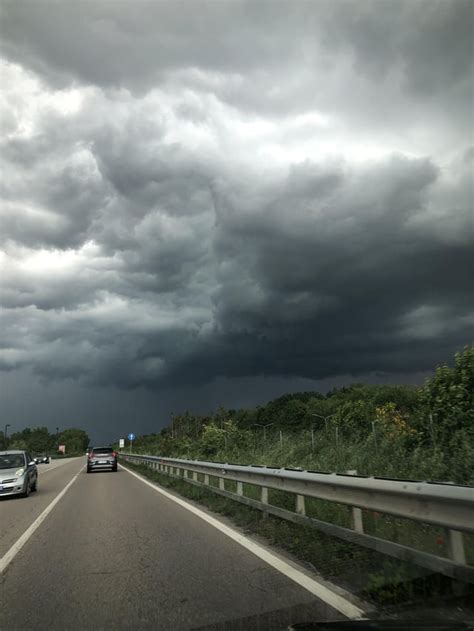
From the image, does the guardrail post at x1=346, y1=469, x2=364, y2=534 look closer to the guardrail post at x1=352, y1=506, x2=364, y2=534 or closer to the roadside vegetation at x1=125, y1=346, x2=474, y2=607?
the guardrail post at x1=352, y1=506, x2=364, y2=534

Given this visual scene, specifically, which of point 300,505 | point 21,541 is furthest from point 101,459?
point 300,505

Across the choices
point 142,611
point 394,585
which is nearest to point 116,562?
point 142,611

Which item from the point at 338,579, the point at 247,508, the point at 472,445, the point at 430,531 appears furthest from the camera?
the point at 247,508

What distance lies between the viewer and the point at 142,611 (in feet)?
17.1

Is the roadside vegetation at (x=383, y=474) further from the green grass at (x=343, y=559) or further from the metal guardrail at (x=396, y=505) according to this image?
the metal guardrail at (x=396, y=505)

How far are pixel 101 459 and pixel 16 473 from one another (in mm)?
19459

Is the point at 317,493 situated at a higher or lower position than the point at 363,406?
lower

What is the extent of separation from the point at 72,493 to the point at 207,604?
1584 centimetres

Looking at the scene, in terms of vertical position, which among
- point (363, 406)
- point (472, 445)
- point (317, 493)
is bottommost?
point (317, 493)

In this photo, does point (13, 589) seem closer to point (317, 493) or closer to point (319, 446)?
point (317, 493)

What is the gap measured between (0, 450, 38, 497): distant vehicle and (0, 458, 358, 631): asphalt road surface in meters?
6.11

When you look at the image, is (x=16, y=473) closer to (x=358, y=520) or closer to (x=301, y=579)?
(x=358, y=520)

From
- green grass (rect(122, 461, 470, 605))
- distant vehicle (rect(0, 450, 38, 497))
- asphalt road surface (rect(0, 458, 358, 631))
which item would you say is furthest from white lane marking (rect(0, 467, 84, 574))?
green grass (rect(122, 461, 470, 605))

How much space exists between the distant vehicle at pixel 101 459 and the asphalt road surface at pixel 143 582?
2559 cm
